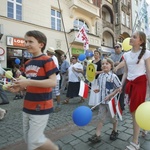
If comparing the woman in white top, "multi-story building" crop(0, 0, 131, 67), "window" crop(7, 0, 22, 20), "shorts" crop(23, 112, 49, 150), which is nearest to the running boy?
"shorts" crop(23, 112, 49, 150)

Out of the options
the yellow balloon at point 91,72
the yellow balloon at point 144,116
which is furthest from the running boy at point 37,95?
the yellow balloon at point 91,72

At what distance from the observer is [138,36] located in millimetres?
2648

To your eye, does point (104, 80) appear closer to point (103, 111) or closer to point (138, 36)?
point (103, 111)

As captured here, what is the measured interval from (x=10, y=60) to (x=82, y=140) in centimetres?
1026

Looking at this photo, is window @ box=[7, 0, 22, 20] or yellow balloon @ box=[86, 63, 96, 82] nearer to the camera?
yellow balloon @ box=[86, 63, 96, 82]

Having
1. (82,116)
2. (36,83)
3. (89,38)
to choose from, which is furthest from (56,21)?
(36,83)

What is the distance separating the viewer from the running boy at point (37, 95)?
6.02ft

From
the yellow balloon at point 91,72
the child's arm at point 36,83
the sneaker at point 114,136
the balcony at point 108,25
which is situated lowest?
the sneaker at point 114,136

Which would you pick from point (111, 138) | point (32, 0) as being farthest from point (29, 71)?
point (32, 0)

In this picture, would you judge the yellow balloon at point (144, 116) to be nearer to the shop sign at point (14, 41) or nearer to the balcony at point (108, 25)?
the shop sign at point (14, 41)

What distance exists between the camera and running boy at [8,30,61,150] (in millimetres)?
1836

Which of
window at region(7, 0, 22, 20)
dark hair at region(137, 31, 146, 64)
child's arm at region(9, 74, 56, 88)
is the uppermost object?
window at region(7, 0, 22, 20)

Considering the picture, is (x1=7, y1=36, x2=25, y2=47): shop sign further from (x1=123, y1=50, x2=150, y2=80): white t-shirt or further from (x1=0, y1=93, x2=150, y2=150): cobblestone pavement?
(x1=123, y1=50, x2=150, y2=80): white t-shirt

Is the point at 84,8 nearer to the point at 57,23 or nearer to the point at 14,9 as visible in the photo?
the point at 57,23
